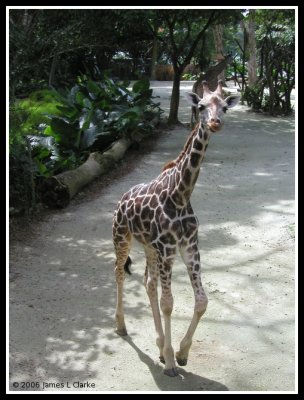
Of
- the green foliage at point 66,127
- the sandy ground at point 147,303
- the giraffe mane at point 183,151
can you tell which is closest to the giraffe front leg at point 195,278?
the sandy ground at point 147,303

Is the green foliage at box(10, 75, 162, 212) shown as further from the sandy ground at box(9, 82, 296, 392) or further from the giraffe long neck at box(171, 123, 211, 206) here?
the giraffe long neck at box(171, 123, 211, 206)

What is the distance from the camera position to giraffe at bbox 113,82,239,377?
404 centimetres

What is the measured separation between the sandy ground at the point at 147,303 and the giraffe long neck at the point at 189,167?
1.43 metres

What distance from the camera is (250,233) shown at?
7.68 meters

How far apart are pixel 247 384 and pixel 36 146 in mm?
7146

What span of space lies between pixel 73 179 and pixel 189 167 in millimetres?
5670

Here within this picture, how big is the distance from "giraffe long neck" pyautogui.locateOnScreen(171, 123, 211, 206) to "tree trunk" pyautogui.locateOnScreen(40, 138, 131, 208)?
16.5 ft

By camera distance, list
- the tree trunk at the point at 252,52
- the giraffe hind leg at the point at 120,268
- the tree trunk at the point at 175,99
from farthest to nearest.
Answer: the tree trunk at the point at 252,52 < the tree trunk at the point at 175,99 < the giraffe hind leg at the point at 120,268

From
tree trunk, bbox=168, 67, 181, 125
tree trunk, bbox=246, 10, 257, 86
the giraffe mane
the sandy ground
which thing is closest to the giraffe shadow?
the sandy ground

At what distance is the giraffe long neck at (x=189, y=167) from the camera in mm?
4062

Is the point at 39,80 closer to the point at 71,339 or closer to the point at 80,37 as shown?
the point at 80,37

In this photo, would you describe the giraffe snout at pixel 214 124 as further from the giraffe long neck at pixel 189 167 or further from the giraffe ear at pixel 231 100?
the giraffe ear at pixel 231 100

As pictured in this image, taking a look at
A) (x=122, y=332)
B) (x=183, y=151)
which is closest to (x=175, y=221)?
(x=183, y=151)

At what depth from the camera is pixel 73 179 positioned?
9562 millimetres
